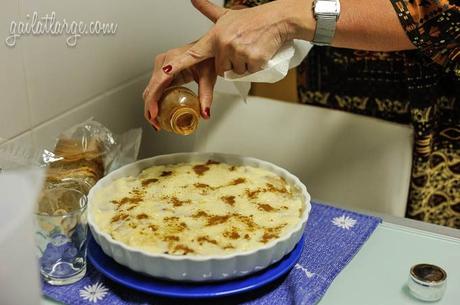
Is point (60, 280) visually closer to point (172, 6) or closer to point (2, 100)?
point (2, 100)

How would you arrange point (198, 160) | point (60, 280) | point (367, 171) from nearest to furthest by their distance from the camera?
1. point (60, 280)
2. point (198, 160)
3. point (367, 171)

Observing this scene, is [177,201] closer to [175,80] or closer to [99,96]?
[175,80]

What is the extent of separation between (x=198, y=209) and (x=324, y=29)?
0.37 metres

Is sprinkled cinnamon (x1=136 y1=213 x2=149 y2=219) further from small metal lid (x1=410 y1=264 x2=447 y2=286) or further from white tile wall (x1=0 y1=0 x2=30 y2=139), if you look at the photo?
small metal lid (x1=410 y1=264 x2=447 y2=286)

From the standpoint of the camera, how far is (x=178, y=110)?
99 cm

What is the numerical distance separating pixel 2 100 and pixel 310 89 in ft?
2.59

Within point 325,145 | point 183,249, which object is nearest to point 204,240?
point 183,249

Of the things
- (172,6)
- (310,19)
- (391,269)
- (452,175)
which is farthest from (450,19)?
(172,6)

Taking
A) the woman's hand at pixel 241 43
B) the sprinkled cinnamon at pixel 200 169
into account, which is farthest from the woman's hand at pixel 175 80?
the sprinkled cinnamon at pixel 200 169

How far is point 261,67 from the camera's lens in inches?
40.9

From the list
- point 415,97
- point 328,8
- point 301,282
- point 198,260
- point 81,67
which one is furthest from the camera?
point 415,97

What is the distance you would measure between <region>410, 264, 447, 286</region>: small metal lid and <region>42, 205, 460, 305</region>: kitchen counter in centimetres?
3

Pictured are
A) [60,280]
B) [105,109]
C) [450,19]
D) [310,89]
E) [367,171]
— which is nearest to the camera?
[60,280]

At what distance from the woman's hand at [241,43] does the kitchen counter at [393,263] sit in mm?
352
